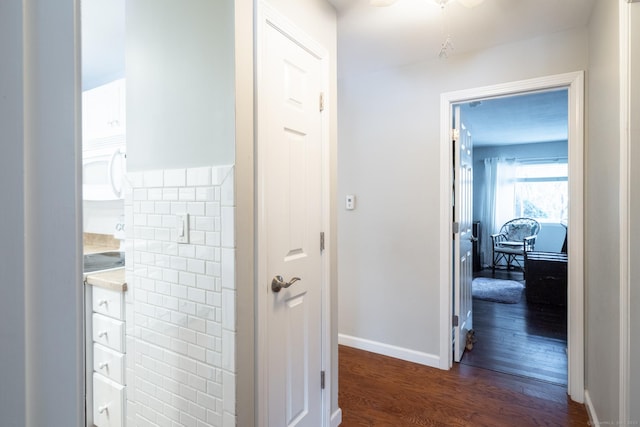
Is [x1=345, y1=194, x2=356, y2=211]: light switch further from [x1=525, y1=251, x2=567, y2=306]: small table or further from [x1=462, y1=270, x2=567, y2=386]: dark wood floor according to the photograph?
[x1=525, y1=251, x2=567, y2=306]: small table

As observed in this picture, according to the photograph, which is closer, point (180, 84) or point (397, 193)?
point (180, 84)

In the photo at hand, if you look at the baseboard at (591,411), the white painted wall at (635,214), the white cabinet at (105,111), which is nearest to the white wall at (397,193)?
the baseboard at (591,411)

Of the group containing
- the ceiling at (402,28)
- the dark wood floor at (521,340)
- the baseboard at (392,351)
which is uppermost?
the ceiling at (402,28)

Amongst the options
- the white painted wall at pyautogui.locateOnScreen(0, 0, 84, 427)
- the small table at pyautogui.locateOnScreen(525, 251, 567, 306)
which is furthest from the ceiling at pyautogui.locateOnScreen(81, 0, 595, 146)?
the small table at pyautogui.locateOnScreen(525, 251, 567, 306)

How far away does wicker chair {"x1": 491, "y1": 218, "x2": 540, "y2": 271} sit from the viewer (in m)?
6.03

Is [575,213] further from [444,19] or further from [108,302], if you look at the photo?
[108,302]

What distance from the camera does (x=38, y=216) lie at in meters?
0.29

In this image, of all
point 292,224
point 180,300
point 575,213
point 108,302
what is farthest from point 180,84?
point 575,213

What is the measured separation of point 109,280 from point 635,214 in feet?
7.54

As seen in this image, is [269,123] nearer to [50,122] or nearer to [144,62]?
[144,62]

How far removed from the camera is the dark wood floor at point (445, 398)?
1.95 meters

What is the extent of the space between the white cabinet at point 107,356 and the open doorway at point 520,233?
7.88ft

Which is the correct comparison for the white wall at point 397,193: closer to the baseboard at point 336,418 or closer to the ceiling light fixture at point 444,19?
the ceiling light fixture at point 444,19

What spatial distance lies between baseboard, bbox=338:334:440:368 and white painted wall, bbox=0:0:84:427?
8.76ft
